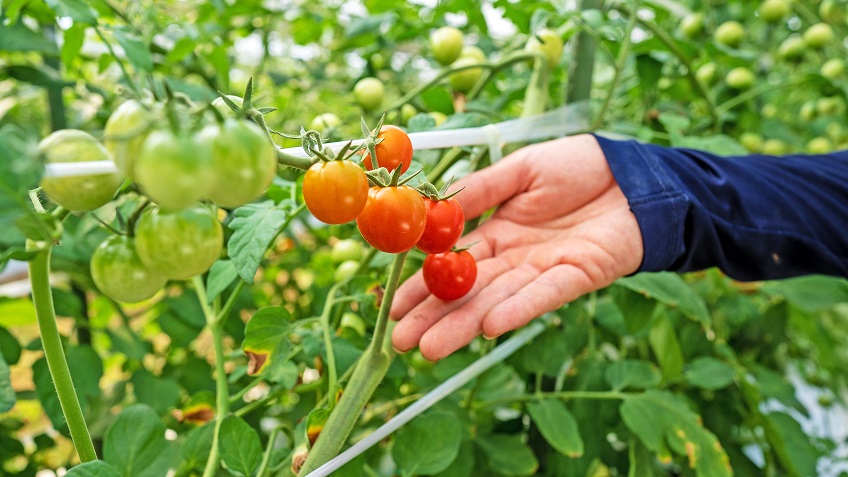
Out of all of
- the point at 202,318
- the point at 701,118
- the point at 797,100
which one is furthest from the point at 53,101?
the point at 797,100

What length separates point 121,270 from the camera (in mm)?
343

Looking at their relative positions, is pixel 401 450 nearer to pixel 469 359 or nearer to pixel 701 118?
pixel 469 359

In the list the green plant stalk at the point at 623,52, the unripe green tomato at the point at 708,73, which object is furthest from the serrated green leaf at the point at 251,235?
the unripe green tomato at the point at 708,73

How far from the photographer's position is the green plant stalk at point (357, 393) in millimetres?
466

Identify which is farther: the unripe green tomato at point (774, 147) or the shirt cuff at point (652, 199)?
the unripe green tomato at point (774, 147)

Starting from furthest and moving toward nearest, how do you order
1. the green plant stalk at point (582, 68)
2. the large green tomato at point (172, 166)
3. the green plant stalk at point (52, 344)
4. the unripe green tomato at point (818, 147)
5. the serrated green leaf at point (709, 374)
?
the unripe green tomato at point (818, 147)
the green plant stalk at point (582, 68)
the serrated green leaf at point (709, 374)
the green plant stalk at point (52, 344)
the large green tomato at point (172, 166)

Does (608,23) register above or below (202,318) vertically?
above

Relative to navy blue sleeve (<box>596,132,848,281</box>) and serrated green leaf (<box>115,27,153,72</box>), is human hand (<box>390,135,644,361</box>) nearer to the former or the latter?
navy blue sleeve (<box>596,132,848,281</box>)

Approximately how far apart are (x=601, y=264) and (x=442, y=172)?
0.68 feet

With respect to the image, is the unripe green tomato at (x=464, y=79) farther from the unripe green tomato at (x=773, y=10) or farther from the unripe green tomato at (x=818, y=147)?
the unripe green tomato at (x=818, y=147)

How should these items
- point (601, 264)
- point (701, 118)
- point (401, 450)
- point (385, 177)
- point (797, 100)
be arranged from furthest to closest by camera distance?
point (797, 100) → point (701, 118) → point (601, 264) → point (401, 450) → point (385, 177)

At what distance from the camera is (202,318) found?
2.52 feet

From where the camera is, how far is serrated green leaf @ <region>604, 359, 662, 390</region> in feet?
2.52

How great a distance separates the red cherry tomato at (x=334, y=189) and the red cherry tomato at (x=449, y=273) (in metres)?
0.21
